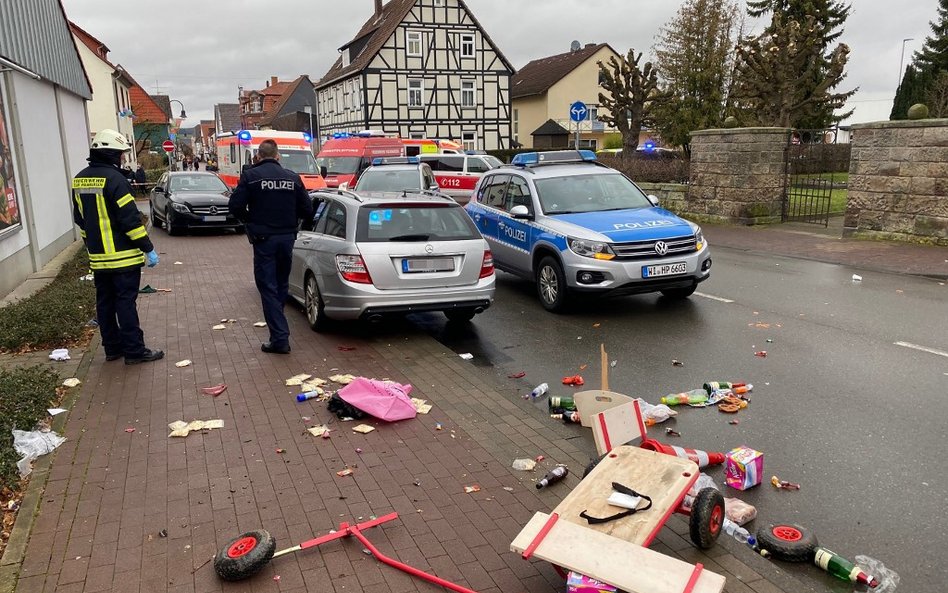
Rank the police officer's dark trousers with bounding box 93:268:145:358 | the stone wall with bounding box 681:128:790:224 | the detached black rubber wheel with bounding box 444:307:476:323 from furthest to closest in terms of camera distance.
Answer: the stone wall with bounding box 681:128:790:224 < the detached black rubber wheel with bounding box 444:307:476:323 < the police officer's dark trousers with bounding box 93:268:145:358

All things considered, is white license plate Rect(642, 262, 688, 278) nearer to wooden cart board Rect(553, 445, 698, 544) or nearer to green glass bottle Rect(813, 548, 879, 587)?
wooden cart board Rect(553, 445, 698, 544)

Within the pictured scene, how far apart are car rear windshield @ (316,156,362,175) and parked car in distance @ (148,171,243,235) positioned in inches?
224

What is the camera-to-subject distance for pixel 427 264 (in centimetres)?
768

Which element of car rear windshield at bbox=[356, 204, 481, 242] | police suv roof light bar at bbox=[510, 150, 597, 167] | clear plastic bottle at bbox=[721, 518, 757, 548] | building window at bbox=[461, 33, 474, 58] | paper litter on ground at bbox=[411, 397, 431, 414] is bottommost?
clear plastic bottle at bbox=[721, 518, 757, 548]

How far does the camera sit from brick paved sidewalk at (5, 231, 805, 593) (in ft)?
11.3

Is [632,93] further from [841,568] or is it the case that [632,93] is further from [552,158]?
[841,568]

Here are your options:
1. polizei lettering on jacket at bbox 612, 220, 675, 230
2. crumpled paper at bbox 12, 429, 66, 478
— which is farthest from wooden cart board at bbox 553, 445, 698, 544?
polizei lettering on jacket at bbox 612, 220, 675, 230

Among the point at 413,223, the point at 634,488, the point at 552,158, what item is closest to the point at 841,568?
the point at 634,488

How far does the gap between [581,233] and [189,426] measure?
528 centimetres

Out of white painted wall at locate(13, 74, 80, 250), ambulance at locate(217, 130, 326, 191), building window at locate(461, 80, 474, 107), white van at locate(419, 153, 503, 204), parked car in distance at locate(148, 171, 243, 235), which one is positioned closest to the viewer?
white painted wall at locate(13, 74, 80, 250)

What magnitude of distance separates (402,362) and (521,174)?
4.46m

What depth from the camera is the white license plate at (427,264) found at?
24.9ft

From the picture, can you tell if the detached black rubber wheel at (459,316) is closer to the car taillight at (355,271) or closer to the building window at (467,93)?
the car taillight at (355,271)

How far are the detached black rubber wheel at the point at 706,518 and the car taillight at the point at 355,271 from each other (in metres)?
4.58
